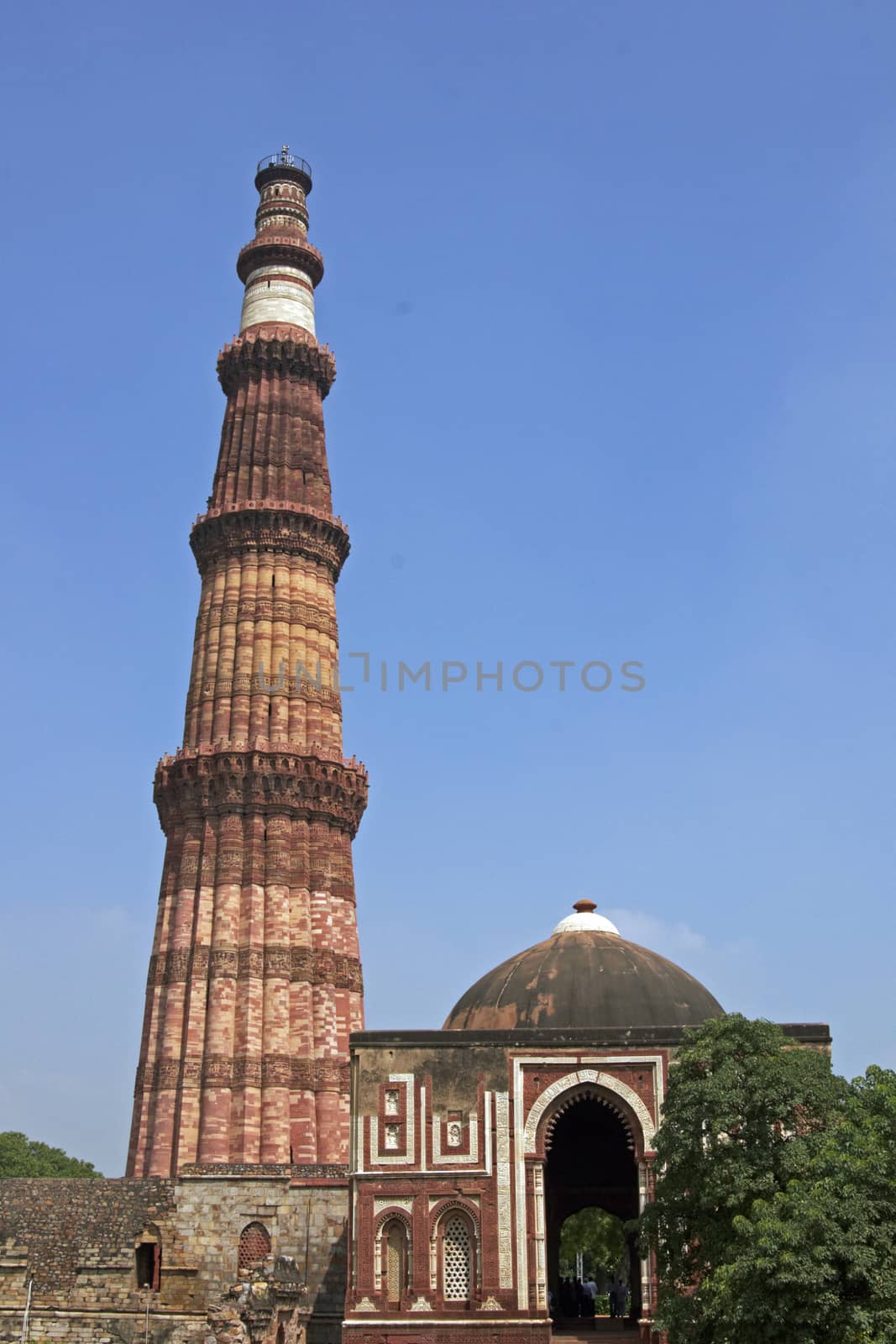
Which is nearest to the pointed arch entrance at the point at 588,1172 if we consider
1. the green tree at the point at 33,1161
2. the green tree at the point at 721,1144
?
the green tree at the point at 721,1144

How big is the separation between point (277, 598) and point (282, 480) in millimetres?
3922

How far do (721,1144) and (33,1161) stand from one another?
59007 millimetres

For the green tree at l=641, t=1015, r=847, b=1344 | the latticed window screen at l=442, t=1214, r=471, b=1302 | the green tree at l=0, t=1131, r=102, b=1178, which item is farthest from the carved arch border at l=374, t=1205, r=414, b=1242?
the green tree at l=0, t=1131, r=102, b=1178

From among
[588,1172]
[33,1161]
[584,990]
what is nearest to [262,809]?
[588,1172]

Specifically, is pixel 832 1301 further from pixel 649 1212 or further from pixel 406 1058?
pixel 406 1058

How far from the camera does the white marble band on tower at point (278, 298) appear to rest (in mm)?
47281

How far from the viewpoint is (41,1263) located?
31.1 m

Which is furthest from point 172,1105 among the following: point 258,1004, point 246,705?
point 246,705

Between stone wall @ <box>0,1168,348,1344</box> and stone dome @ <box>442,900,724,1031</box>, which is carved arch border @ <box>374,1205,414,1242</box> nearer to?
stone dome @ <box>442,900,724,1031</box>

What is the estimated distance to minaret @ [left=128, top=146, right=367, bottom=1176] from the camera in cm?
3747

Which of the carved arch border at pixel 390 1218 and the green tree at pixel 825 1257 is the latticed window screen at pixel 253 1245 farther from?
the green tree at pixel 825 1257

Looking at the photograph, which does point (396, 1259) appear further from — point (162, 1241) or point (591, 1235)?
point (591, 1235)

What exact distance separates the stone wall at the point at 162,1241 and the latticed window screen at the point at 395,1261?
17.5ft

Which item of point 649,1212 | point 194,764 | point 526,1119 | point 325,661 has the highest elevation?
point 325,661
